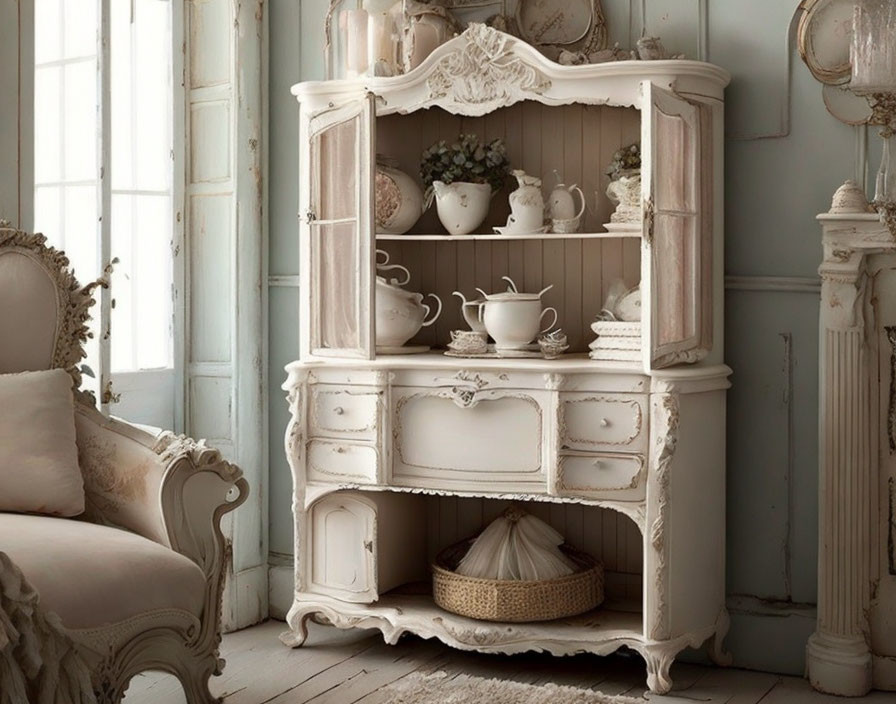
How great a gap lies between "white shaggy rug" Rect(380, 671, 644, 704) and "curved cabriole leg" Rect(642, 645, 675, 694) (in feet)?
0.30

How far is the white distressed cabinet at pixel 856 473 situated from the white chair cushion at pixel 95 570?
1.78 meters

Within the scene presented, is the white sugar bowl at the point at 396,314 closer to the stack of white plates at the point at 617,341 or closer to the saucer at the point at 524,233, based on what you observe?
the saucer at the point at 524,233

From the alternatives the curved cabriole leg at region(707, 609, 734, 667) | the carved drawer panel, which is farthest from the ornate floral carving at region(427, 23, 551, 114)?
the curved cabriole leg at region(707, 609, 734, 667)

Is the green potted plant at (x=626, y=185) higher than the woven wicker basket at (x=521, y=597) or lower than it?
higher

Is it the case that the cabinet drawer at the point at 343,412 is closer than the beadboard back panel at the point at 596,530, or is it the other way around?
the cabinet drawer at the point at 343,412

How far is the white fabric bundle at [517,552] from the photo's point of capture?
3740 mm

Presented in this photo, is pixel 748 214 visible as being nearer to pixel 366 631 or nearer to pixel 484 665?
pixel 484 665

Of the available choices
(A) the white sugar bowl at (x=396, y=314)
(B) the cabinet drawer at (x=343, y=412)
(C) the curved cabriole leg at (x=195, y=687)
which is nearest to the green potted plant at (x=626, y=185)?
(A) the white sugar bowl at (x=396, y=314)

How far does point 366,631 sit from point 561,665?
2.33ft

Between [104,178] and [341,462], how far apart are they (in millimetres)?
1147

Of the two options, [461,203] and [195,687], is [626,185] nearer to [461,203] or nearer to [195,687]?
[461,203]

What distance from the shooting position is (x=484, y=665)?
3779 millimetres

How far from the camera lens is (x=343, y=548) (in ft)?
12.7

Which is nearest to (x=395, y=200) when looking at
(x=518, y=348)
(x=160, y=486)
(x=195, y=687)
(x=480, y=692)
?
(x=518, y=348)
